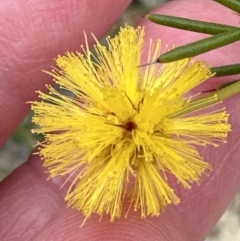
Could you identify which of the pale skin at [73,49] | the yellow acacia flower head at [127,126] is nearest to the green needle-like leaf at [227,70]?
the yellow acacia flower head at [127,126]

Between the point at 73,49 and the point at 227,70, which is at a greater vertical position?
the point at 73,49

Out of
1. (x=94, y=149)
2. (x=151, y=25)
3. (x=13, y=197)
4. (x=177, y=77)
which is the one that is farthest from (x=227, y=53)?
(x=13, y=197)

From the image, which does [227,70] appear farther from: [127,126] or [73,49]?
[73,49]

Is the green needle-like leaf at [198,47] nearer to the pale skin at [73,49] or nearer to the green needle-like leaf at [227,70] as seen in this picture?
the green needle-like leaf at [227,70]

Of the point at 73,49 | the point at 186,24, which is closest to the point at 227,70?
the point at 186,24

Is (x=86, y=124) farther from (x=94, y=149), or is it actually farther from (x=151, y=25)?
(x=151, y=25)
